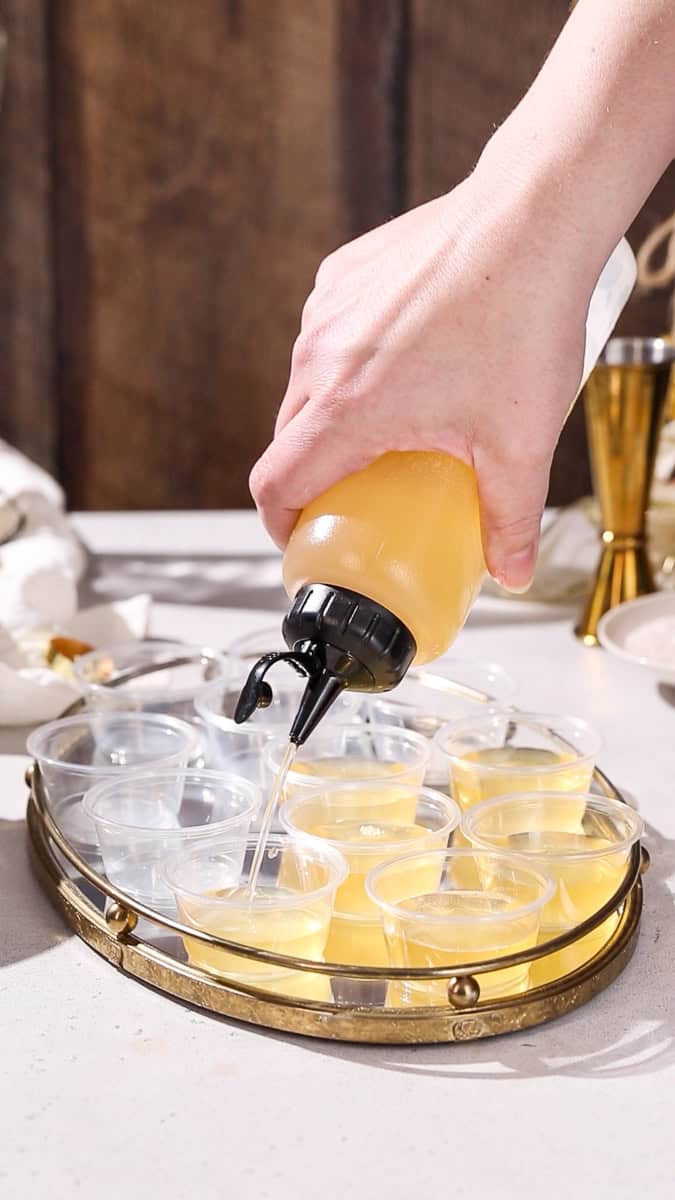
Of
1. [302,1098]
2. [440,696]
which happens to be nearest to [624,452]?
[440,696]

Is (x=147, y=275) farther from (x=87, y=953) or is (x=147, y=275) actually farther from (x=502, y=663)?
(x=87, y=953)

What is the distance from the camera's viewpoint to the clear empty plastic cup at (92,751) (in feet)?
2.71

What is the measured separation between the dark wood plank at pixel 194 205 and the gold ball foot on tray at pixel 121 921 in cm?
159

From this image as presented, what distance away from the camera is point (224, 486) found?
2301 mm

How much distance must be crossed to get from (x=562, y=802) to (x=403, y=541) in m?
0.20

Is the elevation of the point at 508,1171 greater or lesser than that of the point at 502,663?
greater

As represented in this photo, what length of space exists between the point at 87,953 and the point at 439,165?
1644 mm

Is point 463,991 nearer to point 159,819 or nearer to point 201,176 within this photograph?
point 159,819

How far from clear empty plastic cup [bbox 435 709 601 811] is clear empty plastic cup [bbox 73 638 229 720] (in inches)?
7.9

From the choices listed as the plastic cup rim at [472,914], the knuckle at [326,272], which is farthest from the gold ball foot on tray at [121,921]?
the knuckle at [326,272]

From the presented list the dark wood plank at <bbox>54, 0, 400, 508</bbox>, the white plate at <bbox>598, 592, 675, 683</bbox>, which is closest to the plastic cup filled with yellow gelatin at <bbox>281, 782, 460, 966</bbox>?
the white plate at <bbox>598, 592, 675, 683</bbox>

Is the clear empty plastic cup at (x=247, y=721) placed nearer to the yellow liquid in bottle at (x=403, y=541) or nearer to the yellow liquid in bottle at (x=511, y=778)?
the yellow liquid in bottle at (x=511, y=778)

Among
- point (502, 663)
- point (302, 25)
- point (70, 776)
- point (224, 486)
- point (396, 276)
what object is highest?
point (396, 276)

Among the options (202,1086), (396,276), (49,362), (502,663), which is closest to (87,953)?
(202,1086)
